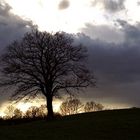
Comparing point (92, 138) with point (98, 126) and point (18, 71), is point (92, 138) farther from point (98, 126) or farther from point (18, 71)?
point (18, 71)

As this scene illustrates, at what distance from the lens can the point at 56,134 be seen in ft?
163

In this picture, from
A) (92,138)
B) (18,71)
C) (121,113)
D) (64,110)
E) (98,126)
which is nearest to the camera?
(92,138)

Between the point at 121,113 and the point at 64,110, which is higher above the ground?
the point at 64,110

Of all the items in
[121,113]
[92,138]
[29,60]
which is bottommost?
[92,138]

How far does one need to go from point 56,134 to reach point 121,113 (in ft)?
72.3

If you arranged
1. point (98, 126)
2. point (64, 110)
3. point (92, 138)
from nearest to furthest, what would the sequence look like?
point (92, 138)
point (98, 126)
point (64, 110)

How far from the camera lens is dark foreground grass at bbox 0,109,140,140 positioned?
155 feet

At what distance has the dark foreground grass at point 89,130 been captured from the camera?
47131mm

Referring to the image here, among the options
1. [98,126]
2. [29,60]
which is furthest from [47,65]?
[98,126]

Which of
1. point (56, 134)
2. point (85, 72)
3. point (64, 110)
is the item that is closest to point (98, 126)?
point (56, 134)

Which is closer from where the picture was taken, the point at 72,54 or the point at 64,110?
the point at 72,54

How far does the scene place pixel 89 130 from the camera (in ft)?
173

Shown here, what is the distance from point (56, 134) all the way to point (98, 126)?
24.7 ft

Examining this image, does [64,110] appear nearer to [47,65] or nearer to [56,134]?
[47,65]
